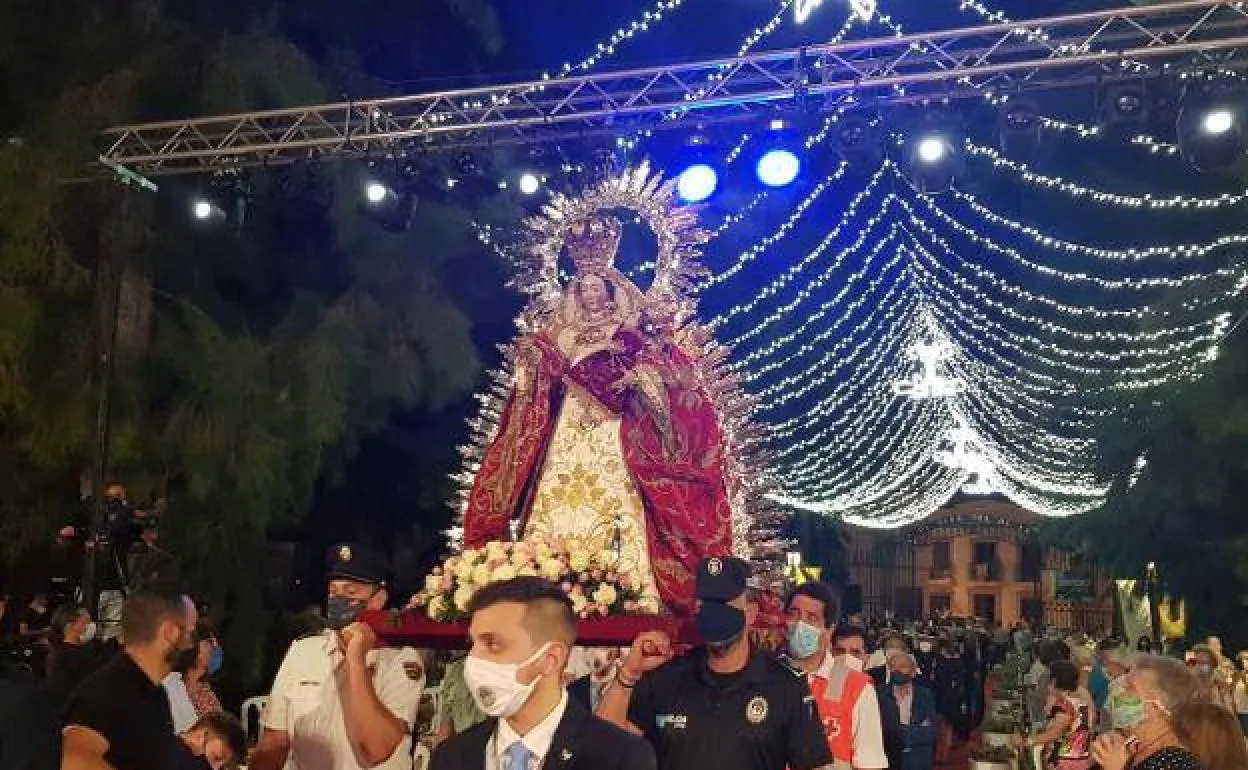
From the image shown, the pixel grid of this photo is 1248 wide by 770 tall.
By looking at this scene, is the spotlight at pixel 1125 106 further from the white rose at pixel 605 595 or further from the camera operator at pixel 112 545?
the camera operator at pixel 112 545

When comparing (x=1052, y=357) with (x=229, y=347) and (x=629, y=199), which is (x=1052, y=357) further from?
(x=629, y=199)

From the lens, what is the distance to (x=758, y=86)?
11211 millimetres

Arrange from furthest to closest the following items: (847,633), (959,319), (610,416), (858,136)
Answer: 1. (959,319)
2. (858,136)
3. (610,416)
4. (847,633)

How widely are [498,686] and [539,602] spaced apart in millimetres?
209

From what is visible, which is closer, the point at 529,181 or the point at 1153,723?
the point at 1153,723

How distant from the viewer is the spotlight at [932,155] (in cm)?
1079

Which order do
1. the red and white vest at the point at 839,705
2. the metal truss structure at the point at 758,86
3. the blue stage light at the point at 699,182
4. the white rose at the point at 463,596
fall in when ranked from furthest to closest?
the blue stage light at the point at 699,182 < the metal truss structure at the point at 758,86 < the white rose at the point at 463,596 < the red and white vest at the point at 839,705

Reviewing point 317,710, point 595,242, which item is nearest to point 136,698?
point 317,710

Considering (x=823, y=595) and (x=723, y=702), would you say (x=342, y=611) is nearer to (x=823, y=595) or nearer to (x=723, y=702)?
(x=723, y=702)

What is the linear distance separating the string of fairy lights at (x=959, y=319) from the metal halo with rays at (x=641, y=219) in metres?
4.79

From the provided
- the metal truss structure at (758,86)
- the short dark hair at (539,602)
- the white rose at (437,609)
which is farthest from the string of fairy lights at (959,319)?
the short dark hair at (539,602)

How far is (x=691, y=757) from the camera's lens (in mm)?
4164

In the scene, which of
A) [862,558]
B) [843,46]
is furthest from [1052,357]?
[862,558]

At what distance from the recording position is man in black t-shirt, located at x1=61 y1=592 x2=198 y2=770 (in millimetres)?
3947
